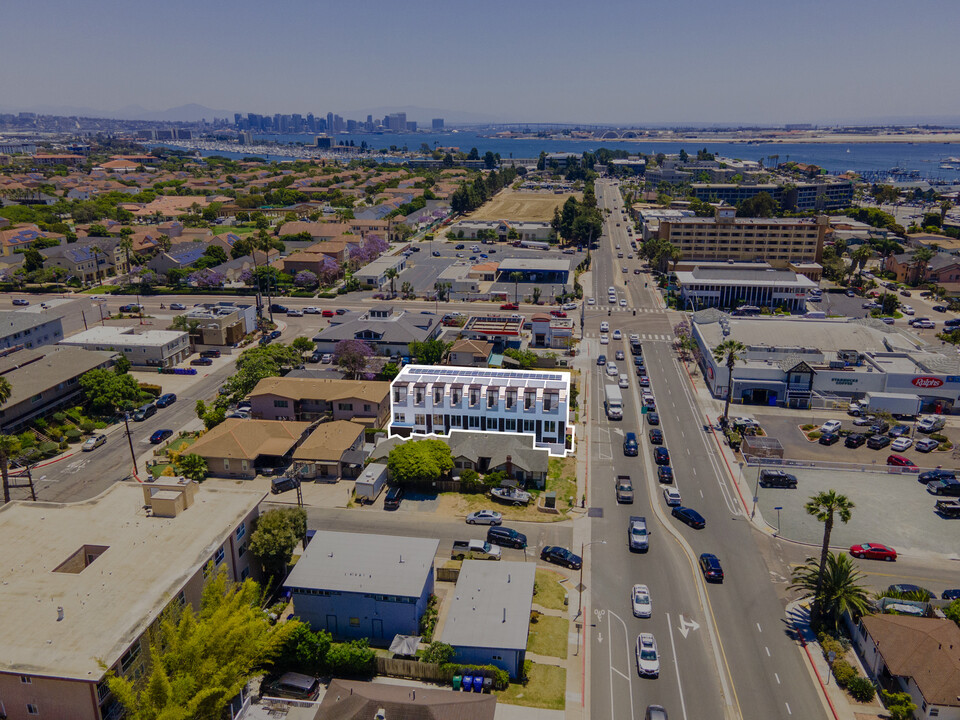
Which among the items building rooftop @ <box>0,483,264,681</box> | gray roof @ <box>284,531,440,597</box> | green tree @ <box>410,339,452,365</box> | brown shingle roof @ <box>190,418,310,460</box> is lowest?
brown shingle roof @ <box>190,418,310,460</box>

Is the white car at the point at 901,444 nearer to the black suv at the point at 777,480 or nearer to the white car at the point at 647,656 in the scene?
the black suv at the point at 777,480

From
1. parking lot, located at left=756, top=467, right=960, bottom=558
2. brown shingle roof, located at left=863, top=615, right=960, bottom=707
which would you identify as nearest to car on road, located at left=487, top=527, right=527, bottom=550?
parking lot, located at left=756, top=467, right=960, bottom=558

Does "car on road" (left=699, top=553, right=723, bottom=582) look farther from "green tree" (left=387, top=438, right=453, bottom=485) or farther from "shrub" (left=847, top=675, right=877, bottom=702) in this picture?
"green tree" (left=387, top=438, right=453, bottom=485)

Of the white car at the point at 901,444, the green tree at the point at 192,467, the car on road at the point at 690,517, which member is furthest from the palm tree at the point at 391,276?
the white car at the point at 901,444

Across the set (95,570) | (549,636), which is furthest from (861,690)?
(95,570)

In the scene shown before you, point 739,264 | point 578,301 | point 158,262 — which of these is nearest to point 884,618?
point 578,301

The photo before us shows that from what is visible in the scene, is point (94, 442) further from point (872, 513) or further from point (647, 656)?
point (872, 513)

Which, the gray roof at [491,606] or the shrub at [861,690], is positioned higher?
the gray roof at [491,606]
